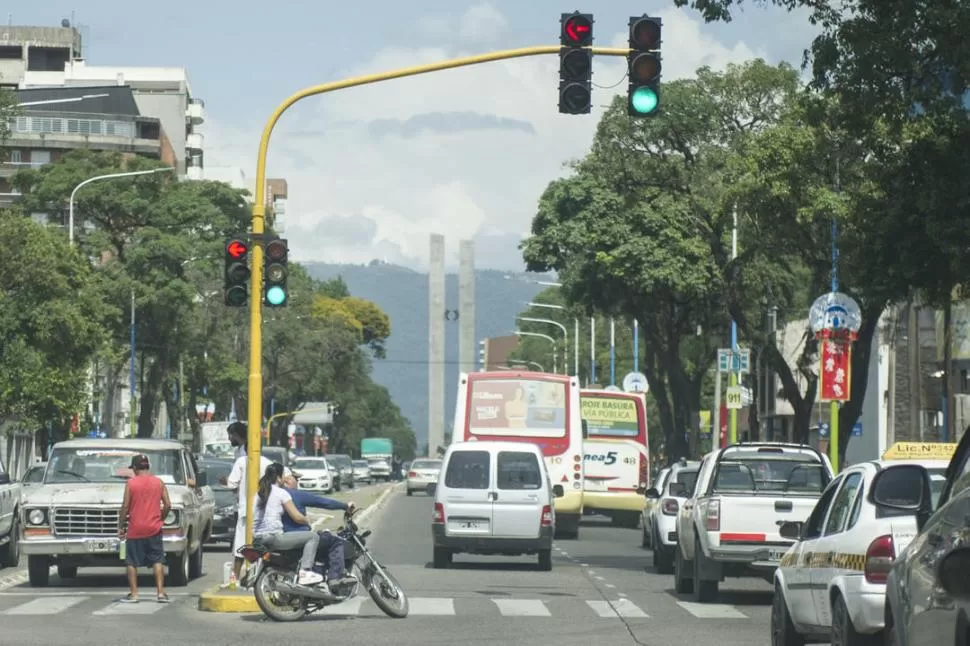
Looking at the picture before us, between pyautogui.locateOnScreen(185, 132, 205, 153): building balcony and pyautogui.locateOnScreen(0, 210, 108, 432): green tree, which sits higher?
pyautogui.locateOnScreen(185, 132, 205, 153): building balcony

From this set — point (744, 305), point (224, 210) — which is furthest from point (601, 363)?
point (744, 305)

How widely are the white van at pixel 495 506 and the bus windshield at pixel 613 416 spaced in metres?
18.0

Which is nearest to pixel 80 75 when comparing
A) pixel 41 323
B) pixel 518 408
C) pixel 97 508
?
pixel 41 323

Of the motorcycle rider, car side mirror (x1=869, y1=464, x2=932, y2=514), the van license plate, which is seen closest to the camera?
car side mirror (x1=869, y1=464, x2=932, y2=514)

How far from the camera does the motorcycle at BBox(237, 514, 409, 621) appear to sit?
19453 mm

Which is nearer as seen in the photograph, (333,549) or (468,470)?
(333,549)

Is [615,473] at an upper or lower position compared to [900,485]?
lower

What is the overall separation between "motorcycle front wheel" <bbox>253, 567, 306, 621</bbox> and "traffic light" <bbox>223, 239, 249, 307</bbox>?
3.18 meters

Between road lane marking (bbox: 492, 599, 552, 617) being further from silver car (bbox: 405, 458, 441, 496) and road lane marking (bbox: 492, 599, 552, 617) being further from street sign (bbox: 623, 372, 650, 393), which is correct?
silver car (bbox: 405, 458, 441, 496)

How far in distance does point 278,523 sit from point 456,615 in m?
2.05

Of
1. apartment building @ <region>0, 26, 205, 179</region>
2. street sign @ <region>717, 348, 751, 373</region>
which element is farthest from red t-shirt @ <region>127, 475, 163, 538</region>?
apartment building @ <region>0, 26, 205, 179</region>

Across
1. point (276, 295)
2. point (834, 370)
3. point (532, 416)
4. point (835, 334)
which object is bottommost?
point (532, 416)

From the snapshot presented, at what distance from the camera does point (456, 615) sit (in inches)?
789

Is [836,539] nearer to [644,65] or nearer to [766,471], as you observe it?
[644,65]
